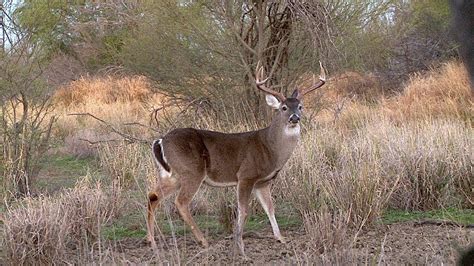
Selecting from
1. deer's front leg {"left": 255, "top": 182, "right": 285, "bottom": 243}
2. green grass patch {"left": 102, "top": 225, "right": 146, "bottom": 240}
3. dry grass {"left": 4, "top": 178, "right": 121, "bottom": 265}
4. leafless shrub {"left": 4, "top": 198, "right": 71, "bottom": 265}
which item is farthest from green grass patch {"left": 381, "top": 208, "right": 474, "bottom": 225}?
leafless shrub {"left": 4, "top": 198, "right": 71, "bottom": 265}

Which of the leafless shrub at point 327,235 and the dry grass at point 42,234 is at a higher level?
the dry grass at point 42,234

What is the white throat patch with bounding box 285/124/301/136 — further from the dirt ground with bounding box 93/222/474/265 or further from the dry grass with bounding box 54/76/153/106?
the dry grass with bounding box 54/76/153/106

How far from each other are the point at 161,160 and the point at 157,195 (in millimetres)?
373

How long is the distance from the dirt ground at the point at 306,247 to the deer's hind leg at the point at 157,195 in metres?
0.22

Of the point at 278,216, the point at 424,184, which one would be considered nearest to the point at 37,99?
the point at 278,216

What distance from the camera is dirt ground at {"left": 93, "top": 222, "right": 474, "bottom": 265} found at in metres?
6.61

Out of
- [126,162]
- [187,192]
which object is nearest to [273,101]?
[187,192]

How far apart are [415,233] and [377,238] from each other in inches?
17.6

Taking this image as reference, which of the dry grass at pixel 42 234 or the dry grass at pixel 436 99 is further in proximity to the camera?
the dry grass at pixel 436 99

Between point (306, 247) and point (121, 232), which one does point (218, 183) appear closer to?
point (121, 232)

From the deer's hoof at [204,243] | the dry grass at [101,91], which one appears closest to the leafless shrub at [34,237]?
the deer's hoof at [204,243]

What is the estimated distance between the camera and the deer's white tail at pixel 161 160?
8.32 m

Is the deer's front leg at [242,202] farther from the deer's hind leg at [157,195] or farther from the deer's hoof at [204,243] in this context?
the deer's hind leg at [157,195]

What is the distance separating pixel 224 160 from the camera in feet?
27.2
